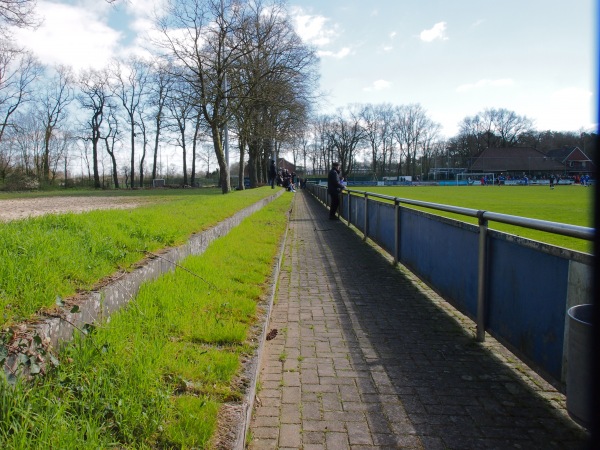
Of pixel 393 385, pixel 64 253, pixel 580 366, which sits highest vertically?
pixel 64 253

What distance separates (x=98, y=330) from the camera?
2.92 metres

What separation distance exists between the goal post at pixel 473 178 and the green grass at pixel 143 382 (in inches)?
3552

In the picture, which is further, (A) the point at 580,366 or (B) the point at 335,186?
(B) the point at 335,186

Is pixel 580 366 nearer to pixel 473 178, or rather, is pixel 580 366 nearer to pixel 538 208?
pixel 538 208

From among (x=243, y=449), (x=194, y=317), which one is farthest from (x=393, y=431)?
(x=194, y=317)

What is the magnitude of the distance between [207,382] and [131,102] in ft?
209

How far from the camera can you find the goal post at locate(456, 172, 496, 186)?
289 ft

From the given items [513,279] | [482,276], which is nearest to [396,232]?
[482,276]

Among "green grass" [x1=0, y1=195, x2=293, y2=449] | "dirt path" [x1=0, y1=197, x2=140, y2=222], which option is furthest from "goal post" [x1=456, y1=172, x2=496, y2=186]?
"green grass" [x1=0, y1=195, x2=293, y2=449]

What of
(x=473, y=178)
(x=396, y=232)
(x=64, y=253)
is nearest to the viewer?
(x=64, y=253)

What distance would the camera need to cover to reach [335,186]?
52.6 feet

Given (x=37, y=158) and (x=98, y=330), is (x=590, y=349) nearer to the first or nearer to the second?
(x=98, y=330)

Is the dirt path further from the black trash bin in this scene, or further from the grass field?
the grass field

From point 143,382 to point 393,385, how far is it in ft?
6.09
